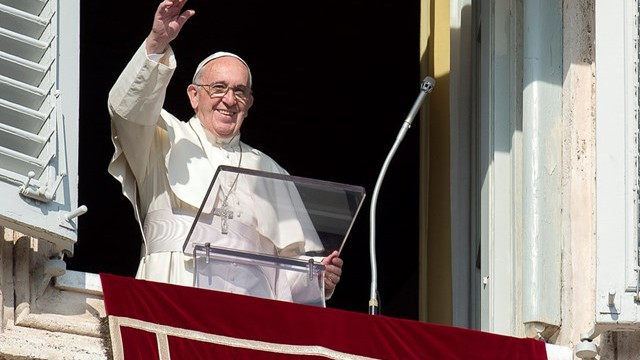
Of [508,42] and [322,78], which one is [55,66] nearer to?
[508,42]

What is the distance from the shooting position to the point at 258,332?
24.8ft

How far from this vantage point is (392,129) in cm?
1262

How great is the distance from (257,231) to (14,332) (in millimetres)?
983

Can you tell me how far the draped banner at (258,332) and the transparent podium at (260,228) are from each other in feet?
0.71

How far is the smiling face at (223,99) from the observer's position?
8672 millimetres

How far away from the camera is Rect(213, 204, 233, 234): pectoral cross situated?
7812 mm

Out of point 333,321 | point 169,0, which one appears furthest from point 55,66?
point 333,321

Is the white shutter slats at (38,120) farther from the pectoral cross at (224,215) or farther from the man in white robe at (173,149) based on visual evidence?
the pectoral cross at (224,215)

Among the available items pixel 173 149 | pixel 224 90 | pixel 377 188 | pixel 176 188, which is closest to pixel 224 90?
pixel 224 90

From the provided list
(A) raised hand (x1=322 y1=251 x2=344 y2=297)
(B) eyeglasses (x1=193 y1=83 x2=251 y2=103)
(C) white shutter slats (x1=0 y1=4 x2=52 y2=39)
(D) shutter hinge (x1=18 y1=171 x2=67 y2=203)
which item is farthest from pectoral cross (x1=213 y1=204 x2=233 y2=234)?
(B) eyeglasses (x1=193 y1=83 x2=251 y2=103)

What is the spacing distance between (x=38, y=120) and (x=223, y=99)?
1239 millimetres

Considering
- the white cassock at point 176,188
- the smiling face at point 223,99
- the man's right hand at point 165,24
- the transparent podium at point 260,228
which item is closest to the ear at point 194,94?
the smiling face at point 223,99

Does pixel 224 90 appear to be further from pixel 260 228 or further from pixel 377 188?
pixel 260 228

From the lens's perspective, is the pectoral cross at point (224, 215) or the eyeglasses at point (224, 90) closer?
the pectoral cross at point (224, 215)
